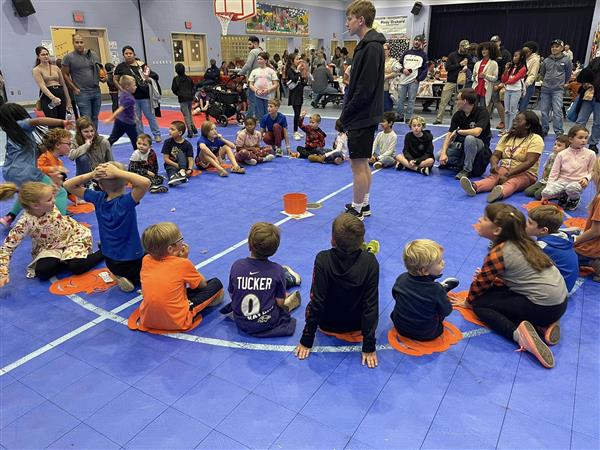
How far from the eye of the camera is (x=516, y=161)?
571 centimetres

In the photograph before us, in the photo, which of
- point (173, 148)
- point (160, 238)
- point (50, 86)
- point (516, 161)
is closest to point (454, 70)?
point (516, 161)

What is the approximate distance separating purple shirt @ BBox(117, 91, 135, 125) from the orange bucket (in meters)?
3.56

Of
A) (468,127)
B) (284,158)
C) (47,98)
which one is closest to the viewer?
(468,127)

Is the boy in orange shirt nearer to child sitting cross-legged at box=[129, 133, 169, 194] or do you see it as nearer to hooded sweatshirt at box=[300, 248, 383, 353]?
hooded sweatshirt at box=[300, 248, 383, 353]

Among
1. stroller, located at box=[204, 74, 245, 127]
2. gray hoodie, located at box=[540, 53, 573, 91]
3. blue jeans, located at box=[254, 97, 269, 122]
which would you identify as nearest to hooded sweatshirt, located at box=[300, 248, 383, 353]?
blue jeans, located at box=[254, 97, 269, 122]

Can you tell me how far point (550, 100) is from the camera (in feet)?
28.6

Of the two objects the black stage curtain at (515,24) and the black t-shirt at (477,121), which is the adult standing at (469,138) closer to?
the black t-shirt at (477,121)

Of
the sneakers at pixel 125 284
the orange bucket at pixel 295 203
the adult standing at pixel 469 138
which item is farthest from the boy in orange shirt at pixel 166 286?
the adult standing at pixel 469 138

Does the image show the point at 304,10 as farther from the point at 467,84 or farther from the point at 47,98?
the point at 47,98

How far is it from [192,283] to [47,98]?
20.3 ft

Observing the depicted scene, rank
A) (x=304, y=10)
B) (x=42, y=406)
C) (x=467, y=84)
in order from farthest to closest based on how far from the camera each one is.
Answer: (x=304, y=10) < (x=467, y=84) < (x=42, y=406)

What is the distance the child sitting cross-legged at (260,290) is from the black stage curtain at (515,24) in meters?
22.9

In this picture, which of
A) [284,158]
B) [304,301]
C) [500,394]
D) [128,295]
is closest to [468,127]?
[284,158]

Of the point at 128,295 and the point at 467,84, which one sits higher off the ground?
the point at 467,84
